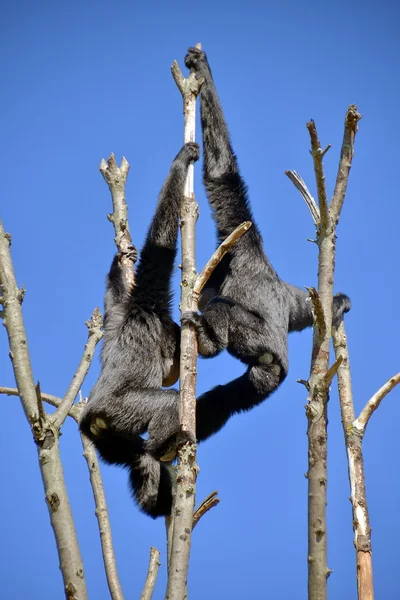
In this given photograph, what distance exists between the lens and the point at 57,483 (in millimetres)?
6496

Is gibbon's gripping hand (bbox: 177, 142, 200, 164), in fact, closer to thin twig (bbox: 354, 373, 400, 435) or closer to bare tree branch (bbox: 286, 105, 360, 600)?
bare tree branch (bbox: 286, 105, 360, 600)

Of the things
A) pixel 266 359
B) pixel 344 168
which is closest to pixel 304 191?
pixel 344 168

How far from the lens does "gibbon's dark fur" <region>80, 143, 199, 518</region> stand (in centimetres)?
981

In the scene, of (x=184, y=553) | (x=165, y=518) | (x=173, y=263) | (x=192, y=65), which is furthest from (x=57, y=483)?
(x=192, y=65)

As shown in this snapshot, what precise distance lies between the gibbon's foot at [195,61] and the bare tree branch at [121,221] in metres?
2.21

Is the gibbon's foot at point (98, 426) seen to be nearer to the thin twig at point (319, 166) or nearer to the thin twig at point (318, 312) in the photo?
the thin twig at point (318, 312)

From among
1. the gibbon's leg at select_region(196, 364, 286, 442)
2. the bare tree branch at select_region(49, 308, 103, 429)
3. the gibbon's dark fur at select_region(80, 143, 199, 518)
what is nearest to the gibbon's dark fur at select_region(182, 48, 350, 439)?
the gibbon's leg at select_region(196, 364, 286, 442)

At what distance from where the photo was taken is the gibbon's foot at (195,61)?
12312 mm

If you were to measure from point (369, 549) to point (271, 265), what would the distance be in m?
5.55

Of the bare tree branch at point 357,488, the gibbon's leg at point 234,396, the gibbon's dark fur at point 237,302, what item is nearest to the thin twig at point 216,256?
the bare tree branch at point 357,488

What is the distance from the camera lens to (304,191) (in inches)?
356

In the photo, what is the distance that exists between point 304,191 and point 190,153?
7.07 feet

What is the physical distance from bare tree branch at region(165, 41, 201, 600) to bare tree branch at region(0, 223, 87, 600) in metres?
0.89

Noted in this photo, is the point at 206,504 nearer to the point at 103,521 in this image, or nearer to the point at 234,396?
the point at 103,521
